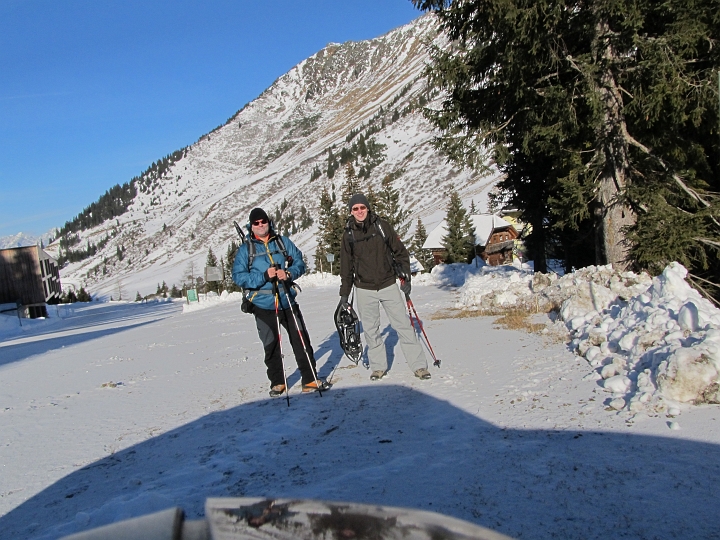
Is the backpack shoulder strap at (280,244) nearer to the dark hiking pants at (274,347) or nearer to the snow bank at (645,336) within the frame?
the dark hiking pants at (274,347)

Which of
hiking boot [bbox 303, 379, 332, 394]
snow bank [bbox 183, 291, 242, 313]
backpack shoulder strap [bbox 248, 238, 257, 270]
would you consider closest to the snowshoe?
hiking boot [bbox 303, 379, 332, 394]

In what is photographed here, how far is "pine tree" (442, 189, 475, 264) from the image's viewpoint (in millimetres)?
64812

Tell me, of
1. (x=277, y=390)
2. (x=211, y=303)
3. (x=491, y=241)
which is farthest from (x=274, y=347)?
(x=491, y=241)

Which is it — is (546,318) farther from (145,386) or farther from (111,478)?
(111,478)

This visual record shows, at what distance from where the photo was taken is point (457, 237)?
65688 millimetres

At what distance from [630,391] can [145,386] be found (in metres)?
6.49

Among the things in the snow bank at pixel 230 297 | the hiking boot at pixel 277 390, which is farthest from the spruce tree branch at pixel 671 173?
the snow bank at pixel 230 297

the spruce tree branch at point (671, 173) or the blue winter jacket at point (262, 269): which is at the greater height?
the spruce tree branch at point (671, 173)

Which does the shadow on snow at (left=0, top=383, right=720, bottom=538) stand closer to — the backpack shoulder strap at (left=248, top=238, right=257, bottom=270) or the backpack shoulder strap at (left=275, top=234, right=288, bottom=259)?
the backpack shoulder strap at (left=248, top=238, right=257, bottom=270)

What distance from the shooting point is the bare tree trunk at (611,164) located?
32.7 ft

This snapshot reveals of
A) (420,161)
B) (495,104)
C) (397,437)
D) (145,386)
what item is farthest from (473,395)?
(420,161)

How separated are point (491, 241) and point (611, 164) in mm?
66360

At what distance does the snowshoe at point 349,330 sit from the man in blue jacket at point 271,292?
96 centimetres

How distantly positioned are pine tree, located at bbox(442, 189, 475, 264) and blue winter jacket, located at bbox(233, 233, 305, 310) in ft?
194
